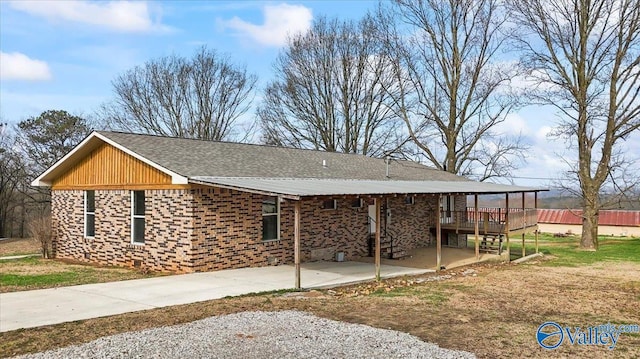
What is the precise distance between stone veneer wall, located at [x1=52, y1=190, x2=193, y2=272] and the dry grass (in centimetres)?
419

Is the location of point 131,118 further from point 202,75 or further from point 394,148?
point 394,148

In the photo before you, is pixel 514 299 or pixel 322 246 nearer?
pixel 514 299

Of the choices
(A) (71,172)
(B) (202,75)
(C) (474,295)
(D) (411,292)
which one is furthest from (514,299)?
(B) (202,75)

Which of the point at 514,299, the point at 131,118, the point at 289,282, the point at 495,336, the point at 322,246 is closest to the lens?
the point at 495,336

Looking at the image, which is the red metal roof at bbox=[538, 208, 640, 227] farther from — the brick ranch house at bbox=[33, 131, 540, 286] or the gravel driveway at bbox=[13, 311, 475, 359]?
the gravel driveway at bbox=[13, 311, 475, 359]

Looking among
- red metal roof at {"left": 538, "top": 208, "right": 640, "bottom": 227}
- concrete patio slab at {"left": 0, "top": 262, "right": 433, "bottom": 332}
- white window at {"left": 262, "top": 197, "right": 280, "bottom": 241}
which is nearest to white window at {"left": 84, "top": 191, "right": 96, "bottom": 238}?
concrete patio slab at {"left": 0, "top": 262, "right": 433, "bottom": 332}

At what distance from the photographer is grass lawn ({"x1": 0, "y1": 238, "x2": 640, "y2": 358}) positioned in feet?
23.7

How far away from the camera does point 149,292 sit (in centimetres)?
1091

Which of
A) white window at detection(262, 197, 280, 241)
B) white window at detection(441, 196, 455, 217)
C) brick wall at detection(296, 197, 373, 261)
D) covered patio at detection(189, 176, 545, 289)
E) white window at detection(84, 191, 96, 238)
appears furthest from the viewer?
white window at detection(441, 196, 455, 217)

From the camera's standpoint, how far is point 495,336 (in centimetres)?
769

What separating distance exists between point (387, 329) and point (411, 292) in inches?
149

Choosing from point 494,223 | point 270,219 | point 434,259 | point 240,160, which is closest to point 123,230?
point 240,160

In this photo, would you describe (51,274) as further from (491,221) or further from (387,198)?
(491,221)

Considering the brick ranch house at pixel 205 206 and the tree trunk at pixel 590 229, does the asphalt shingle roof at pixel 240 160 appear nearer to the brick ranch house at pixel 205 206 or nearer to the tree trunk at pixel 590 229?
the brick ranch house at pixel 205 206
